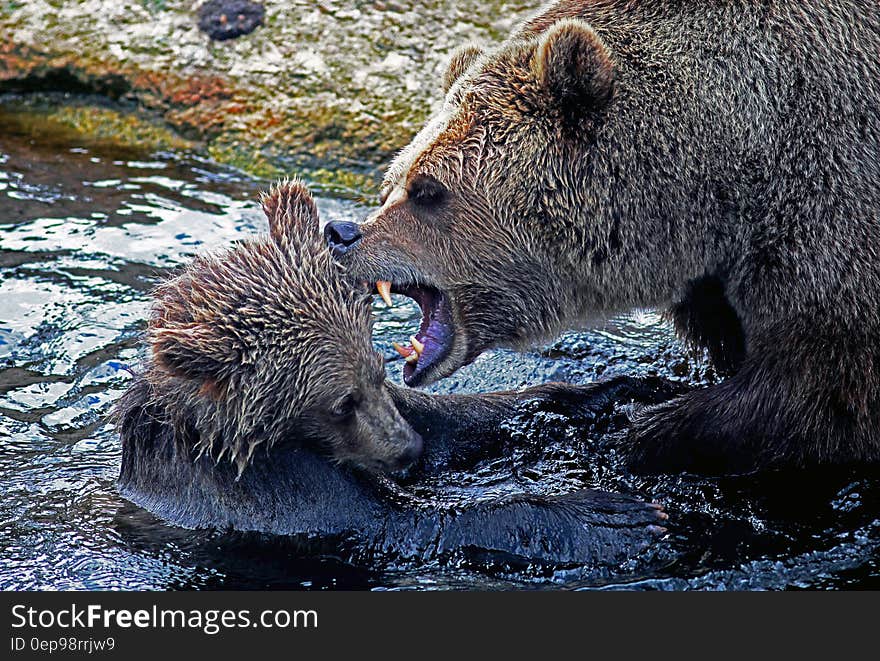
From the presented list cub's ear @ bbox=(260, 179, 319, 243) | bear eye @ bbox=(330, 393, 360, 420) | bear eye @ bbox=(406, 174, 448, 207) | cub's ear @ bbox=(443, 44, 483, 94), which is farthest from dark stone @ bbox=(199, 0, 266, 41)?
bear eye @ bbox=(330, 393, 360, 420)

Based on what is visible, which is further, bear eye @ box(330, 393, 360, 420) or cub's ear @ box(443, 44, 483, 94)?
cub's ear @ box(443, 44, 483, 94)

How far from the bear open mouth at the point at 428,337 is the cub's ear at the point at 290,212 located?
1.63 feet

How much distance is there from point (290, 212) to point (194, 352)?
2.83ft

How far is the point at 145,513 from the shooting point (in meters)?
5.77

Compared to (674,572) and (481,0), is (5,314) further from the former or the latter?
(481,0)

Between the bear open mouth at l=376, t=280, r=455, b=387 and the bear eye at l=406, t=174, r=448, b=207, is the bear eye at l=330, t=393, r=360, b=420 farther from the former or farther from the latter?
the bear eye at l=406, t=174, r=448, b=207

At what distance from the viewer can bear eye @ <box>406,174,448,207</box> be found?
552 cm

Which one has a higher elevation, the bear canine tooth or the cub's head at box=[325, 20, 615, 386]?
the cub's head at box=[325, 20, 615, 386]

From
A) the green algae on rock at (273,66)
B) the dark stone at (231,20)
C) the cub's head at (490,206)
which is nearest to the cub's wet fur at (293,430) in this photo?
the cub's head at (490,206)

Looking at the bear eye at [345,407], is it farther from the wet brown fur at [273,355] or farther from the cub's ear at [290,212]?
the cub's ear at [290,212]

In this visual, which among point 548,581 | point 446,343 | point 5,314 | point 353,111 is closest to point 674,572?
point 548,581

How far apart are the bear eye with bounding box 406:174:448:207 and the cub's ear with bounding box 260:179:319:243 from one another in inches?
19.0

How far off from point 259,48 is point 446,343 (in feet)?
17.7

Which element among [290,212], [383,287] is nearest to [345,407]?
[383,287]
